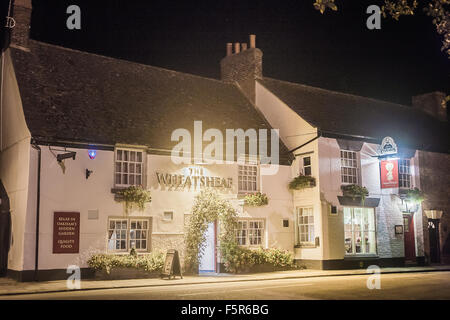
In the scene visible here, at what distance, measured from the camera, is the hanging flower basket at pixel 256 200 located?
2161 centimetres

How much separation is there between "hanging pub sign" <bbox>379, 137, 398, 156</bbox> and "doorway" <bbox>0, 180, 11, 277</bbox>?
56.2ft

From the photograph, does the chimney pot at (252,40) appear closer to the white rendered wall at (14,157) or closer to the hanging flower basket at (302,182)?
the hanging flower basket at (302,182)

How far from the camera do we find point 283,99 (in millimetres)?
25016

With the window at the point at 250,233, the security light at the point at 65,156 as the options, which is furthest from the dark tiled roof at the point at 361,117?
the security light at the point at 65,156

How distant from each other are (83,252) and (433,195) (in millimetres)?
18830

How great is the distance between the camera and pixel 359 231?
23562 mm

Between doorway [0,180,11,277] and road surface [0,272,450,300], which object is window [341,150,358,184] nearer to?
road surface [0,272,450,300]

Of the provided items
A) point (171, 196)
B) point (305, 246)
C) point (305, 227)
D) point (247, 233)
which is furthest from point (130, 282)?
point (305, 227)

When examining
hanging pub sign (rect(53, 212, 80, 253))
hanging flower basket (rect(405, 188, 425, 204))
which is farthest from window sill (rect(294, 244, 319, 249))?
hanging pub sign (rect(53, 212, 80, 253))

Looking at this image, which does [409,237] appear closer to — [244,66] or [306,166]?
[306,166]

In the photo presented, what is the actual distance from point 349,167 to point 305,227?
12.1ft

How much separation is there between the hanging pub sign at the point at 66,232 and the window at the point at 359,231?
12307 mm

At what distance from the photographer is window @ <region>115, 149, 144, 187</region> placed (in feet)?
62.9
